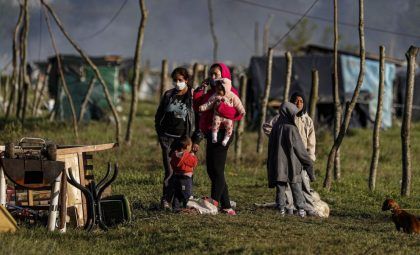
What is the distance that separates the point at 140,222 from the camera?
34.8 feet

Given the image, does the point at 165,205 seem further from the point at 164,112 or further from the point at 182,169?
the point at 164,112

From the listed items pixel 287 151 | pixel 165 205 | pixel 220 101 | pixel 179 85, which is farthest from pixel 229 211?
pixel 179 85

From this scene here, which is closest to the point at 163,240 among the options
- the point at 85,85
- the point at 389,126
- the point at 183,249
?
the point at 183,249

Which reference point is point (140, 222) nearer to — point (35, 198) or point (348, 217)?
point (35, 198)

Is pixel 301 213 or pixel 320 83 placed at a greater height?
pixel 320 83

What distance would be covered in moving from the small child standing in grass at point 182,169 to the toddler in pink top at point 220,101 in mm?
353

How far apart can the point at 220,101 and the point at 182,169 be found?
953 mm

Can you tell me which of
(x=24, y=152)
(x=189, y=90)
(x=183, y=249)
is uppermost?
(x=189, y=90)

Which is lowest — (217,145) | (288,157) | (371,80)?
(288,157)

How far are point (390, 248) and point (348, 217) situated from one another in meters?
3.40

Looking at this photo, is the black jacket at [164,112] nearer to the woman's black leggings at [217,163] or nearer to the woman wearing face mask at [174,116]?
the woman wearing face mask at [174,116]

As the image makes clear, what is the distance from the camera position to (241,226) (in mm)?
10164

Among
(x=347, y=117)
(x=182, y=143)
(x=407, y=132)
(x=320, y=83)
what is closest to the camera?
(x=182, y=143)

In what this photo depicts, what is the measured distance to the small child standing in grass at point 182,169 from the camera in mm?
11289
